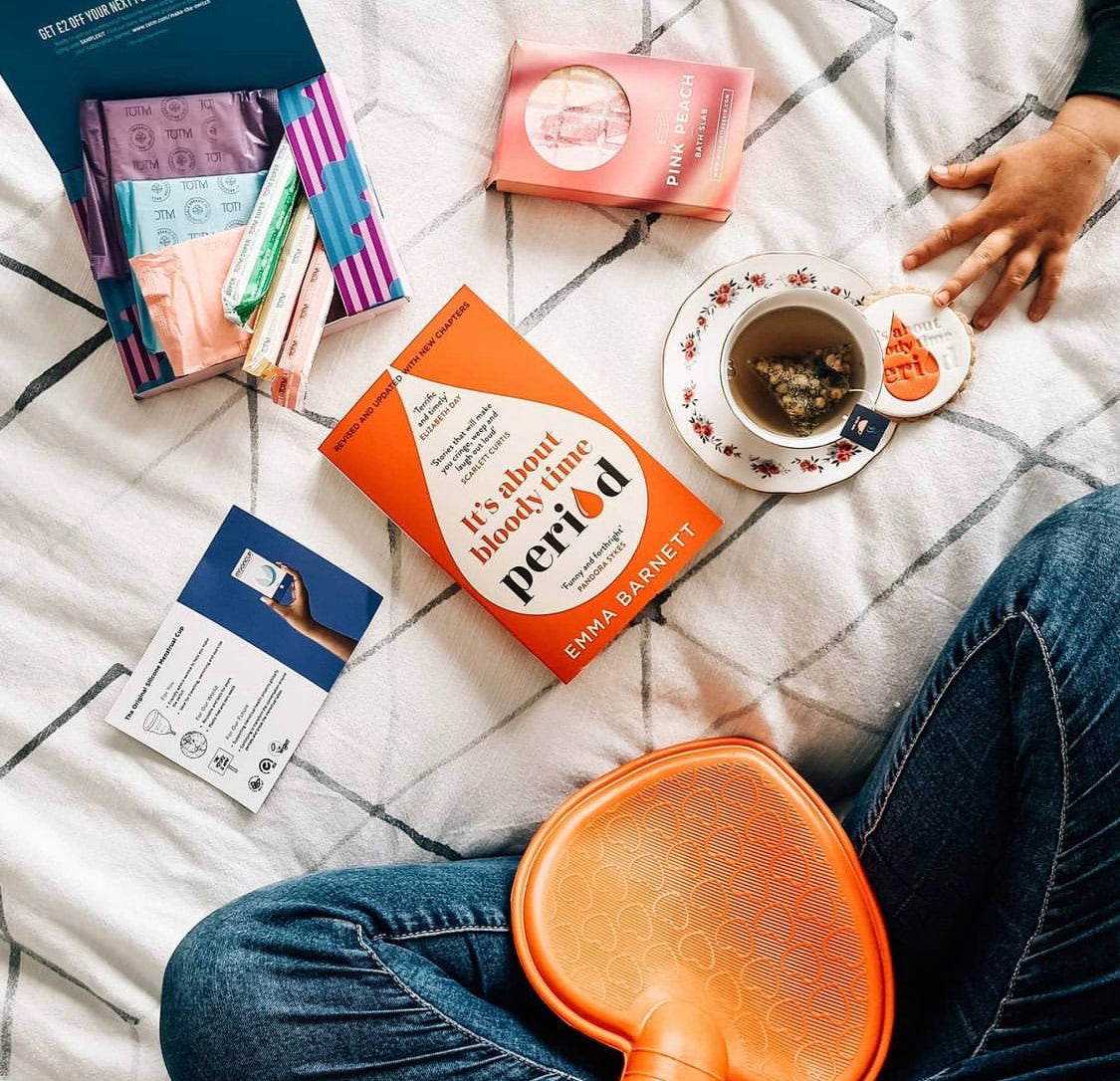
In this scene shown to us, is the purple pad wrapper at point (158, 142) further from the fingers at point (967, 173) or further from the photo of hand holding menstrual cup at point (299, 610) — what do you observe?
the fingers at point (967, 173)

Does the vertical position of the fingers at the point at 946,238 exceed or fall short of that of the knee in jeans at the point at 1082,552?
it exceeds it

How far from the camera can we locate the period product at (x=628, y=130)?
0.73m

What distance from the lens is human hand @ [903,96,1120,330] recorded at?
705mm

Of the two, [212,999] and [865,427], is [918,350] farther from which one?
[212,999]

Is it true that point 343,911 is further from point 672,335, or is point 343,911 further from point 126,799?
point 672,335

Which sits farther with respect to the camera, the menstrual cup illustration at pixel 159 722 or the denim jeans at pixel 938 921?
the menstrual cup illustration at pixel 159 722

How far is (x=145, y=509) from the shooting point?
2.58 feet

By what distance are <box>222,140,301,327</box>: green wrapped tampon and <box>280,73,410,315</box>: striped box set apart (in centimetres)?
2

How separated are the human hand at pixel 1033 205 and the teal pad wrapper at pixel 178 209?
0.55 m

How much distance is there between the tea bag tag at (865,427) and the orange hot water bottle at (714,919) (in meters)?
0.27

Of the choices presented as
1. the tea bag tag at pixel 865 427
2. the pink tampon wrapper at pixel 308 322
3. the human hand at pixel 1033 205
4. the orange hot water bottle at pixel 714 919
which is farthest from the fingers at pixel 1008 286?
the pink tampon wrapper at pixel 308 322

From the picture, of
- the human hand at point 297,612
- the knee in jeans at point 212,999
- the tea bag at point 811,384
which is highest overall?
the tea bag at point 811,384

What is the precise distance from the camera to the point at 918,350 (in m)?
0.73

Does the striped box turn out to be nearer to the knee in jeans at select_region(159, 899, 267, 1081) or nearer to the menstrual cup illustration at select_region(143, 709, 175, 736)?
the menstrual cup illustration at select_region(143, 709, 175, 736)
